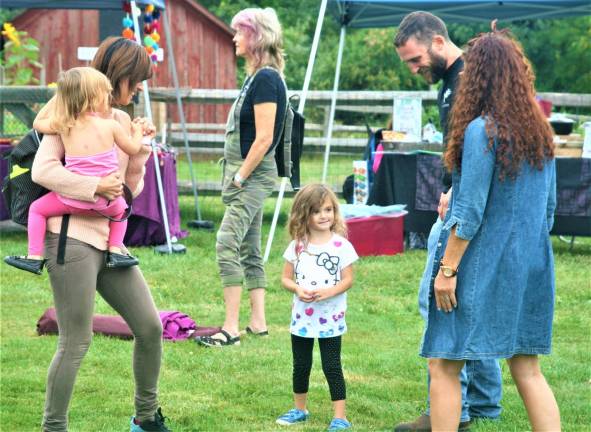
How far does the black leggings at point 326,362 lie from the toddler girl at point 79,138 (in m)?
1.12

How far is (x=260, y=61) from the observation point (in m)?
6.73

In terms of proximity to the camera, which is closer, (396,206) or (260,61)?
(260,61)

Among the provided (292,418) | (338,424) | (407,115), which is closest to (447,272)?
(338,424)

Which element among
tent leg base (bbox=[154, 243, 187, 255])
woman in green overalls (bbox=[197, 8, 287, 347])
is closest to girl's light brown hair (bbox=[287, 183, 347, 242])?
woman in green overalls (bbox=[197, 8, 287, 347])

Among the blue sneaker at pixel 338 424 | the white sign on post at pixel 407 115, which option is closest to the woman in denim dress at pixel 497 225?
the blue sneaker at pixel 338 424

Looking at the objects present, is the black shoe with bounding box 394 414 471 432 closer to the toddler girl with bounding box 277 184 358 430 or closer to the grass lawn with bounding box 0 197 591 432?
the grass lawn with bounding box 0 197 591 432

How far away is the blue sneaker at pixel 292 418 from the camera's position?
520cm

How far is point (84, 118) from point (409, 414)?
2.27 meters

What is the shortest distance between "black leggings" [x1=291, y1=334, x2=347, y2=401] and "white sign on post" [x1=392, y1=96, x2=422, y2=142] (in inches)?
256

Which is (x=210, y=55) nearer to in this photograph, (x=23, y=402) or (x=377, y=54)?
(x=377, y=54)

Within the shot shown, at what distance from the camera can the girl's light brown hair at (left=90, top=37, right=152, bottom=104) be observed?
4.57 metres

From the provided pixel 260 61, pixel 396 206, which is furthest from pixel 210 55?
pixel 260 61

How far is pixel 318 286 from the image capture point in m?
5.09

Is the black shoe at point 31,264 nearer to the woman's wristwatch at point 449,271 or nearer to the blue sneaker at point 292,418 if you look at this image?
the blue sneaker at point 292,418
